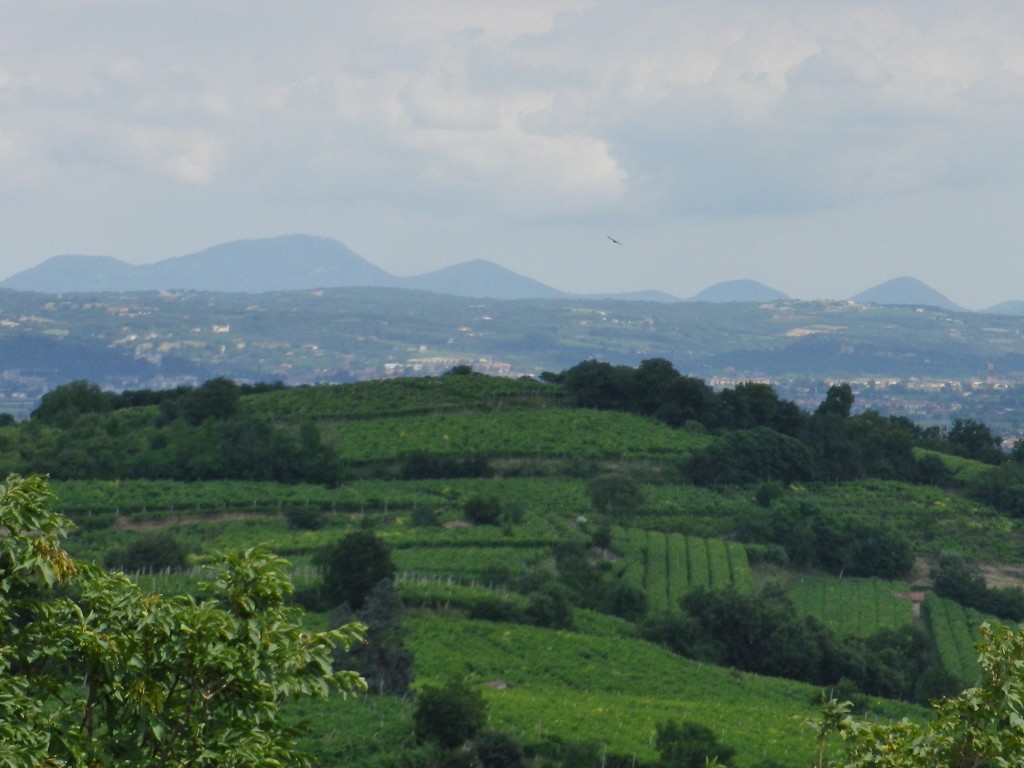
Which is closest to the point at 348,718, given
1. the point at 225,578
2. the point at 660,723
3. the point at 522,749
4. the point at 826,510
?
the point at 522,749

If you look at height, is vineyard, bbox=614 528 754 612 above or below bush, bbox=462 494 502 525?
below

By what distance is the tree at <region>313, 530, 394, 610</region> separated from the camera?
4003 cm

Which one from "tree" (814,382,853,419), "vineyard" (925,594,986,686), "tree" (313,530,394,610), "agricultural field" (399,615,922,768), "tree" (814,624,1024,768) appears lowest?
"vineyard" (925,594,986,686)

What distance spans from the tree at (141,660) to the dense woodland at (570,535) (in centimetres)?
1744

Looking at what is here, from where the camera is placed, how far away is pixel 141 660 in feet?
29.9

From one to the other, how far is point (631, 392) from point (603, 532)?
896 inches

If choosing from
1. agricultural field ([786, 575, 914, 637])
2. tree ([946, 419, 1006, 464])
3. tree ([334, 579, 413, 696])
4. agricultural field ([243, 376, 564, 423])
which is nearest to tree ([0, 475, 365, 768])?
tree ([334, 579, 413, 696])

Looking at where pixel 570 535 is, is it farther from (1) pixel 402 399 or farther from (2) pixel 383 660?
(1) pixel 402 399

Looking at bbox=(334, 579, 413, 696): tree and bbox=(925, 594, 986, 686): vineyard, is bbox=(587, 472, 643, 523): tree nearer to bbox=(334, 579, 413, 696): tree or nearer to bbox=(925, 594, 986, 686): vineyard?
bbox=(925, 594, 986, 686): vineyard

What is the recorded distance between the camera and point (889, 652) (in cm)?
4188

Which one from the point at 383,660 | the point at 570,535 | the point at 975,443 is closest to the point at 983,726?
the point at 383,660

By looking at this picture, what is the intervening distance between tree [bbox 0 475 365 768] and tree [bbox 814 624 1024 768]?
449cm

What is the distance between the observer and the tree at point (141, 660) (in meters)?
9.05

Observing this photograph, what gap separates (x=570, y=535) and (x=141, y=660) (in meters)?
42.8
